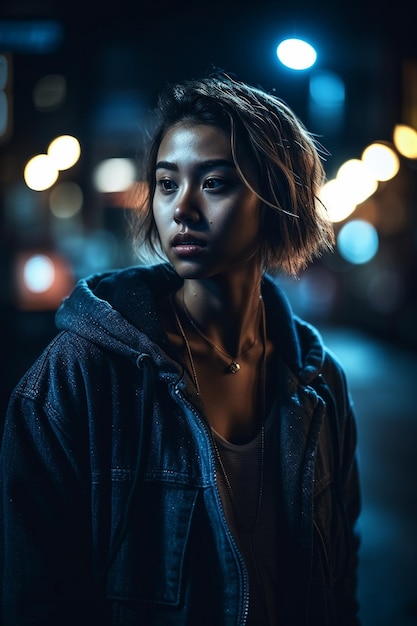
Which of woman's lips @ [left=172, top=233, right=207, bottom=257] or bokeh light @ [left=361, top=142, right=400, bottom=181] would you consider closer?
woman's lips @ [left=172, top=233, right=207, bottom=257]

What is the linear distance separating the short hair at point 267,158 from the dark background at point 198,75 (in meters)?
0.27

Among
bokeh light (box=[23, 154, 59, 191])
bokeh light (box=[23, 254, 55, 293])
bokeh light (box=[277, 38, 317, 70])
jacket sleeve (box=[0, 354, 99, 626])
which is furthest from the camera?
bokeh light (box=[23, 254, 55, 293])

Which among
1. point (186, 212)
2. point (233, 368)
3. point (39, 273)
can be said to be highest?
point (39, 273)

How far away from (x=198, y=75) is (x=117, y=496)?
57.2 inches

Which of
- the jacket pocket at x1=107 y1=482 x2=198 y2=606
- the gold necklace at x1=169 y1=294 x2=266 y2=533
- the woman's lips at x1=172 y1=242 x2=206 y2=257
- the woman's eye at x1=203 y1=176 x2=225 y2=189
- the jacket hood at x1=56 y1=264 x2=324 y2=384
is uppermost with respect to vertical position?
the woman's eye at x1=203 y1=176 x2=225 y2=189

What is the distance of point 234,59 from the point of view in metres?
5.25

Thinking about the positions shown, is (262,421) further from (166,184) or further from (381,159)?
(381,159)

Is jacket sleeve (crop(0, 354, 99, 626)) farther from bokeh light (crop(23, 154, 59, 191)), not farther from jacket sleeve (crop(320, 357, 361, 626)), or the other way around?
bokeh light (crop(23, 154, 59, 191))

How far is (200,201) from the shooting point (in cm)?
191

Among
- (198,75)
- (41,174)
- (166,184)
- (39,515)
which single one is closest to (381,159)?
(41,174)

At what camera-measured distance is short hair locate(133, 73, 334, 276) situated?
1.97 metres

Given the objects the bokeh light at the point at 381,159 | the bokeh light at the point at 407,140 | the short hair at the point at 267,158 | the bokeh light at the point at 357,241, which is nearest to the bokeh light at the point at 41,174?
the bokeh light at the point at 407,140

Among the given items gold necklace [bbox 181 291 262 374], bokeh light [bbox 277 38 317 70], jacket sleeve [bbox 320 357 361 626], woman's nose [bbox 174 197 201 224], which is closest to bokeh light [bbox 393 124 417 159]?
bokeh light [bbox 277 38 317 70]

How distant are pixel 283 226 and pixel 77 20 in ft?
15.4
